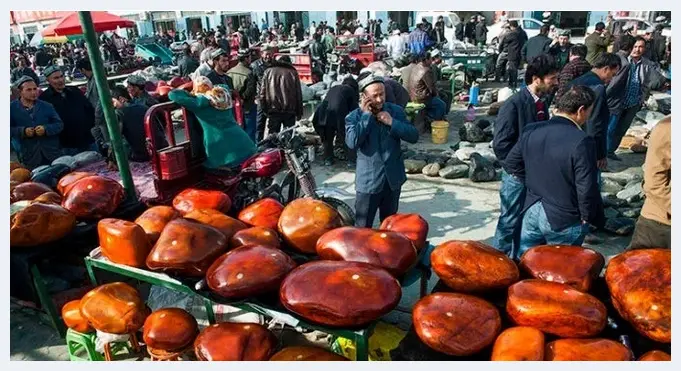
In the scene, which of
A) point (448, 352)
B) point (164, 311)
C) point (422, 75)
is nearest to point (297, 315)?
point (448, 352)

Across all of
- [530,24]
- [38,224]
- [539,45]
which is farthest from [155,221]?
[530,24]

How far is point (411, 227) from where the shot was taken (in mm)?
2145

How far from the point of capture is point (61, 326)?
291 centimetres

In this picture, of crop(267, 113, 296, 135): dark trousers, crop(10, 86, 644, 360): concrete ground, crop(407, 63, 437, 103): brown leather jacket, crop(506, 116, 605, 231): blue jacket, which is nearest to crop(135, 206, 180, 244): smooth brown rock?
crop(10, 86, 644, 360): concrete ground

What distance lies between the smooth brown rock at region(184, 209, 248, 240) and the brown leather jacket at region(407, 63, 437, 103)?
599 centimetres

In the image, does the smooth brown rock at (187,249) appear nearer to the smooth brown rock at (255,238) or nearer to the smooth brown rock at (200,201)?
the smooth brown rock at (255,238)

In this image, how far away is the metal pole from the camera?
2680 mm

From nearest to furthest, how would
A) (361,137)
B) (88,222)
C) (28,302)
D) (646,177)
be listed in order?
1. (646,177)
2. (88,222)
3. (28,302)
4. (361,137)

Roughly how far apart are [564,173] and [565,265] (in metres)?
1.12

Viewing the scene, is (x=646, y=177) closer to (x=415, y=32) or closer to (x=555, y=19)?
(x=415, y=32)

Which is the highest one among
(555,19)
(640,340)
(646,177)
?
(555,19)

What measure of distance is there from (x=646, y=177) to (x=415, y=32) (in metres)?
13.4

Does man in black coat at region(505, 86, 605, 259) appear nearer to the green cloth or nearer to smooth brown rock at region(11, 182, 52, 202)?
the green cloth

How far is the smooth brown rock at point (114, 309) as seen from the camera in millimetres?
2141
